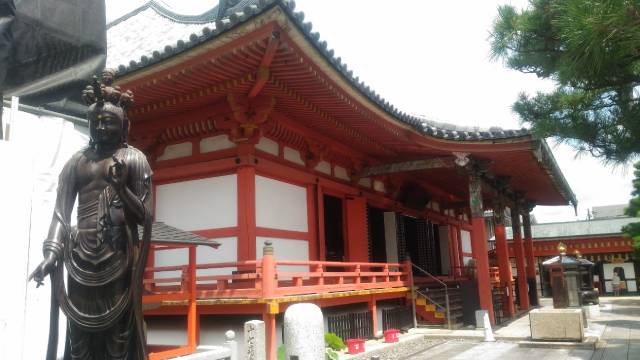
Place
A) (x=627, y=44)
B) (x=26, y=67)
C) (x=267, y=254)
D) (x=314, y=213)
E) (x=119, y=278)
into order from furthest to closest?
(x=314, y=213)
(x=267, y=254)
(x=26, y=67)
(x=627, y=44)
(x=119, y=278)

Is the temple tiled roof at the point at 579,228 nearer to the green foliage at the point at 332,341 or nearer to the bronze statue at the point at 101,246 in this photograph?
the green foliage at the point at 332,341

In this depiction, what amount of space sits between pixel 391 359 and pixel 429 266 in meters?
8.26

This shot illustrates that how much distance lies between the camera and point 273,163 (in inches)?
383

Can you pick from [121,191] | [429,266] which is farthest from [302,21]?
[429,266]

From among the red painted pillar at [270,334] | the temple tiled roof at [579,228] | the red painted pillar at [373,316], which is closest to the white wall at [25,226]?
the red painted pillar at [270,334]

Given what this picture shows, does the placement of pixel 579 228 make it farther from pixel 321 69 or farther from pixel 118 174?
pixel 118 174

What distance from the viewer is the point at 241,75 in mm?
7852

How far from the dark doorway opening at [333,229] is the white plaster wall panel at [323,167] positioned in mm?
597

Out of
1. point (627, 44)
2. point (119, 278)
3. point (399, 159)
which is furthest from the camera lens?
point (399, 159)

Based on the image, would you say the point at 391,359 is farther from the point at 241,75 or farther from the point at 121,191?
the point at 121,191

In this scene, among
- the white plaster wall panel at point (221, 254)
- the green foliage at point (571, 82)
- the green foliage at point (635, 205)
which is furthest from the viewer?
the green foliage at point (635, 205)

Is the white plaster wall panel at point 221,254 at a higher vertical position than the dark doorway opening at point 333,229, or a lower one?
lower

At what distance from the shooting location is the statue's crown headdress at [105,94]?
11.4 feet

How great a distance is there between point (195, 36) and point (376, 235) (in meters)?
8.99
